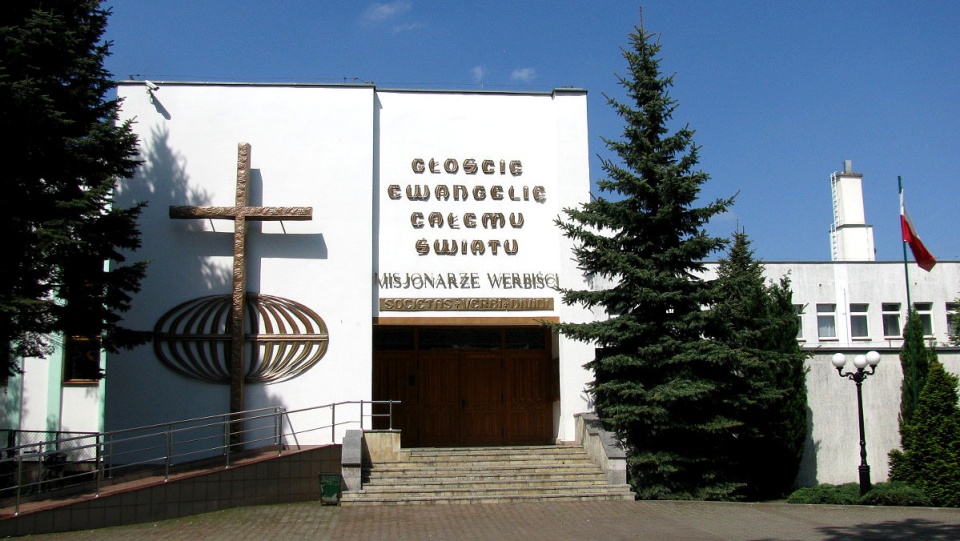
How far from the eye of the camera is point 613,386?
49.3ft

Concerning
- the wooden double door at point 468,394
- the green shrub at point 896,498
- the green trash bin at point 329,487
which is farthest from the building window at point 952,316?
the green trash bin at point 329,487

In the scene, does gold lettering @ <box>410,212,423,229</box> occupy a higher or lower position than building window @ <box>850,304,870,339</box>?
higher

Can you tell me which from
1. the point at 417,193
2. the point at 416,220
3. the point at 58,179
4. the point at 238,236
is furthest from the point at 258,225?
the point at 58,179

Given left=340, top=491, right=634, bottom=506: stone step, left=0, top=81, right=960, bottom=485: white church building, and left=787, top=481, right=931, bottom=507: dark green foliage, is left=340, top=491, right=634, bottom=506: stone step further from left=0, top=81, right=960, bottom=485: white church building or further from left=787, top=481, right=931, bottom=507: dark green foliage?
left=787, top=481, right=931, bottom=507: dark green foliage

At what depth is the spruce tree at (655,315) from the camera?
14797 millimetres

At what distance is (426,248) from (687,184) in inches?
226

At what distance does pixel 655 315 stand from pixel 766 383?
2.48 meters

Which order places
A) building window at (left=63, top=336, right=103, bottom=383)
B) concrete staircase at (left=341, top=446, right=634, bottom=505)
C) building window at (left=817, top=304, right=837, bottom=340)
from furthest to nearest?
building window at (left=817, top=304, right=837, bottom=340), building window at (left=63, top=336, right=103, bottom=383), concrete staircase at (left=341, top=446, right=634, bottom=505)

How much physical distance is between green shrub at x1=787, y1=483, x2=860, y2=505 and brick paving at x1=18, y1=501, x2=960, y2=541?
84cm

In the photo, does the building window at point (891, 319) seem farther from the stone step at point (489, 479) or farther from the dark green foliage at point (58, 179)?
the dark green foliage at point (58, 179)

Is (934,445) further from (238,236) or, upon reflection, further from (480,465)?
(238,236)

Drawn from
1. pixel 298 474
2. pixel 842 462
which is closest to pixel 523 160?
pixel 298 474

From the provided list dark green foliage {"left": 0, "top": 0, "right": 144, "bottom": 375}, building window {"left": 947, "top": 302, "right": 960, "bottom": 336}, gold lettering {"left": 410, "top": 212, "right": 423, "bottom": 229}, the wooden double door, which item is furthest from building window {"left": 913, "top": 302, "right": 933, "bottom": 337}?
dark green foliage {"left": 0, "top": 0, "right": 144, "bottom": 375}

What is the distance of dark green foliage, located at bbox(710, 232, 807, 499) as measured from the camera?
15.5m
